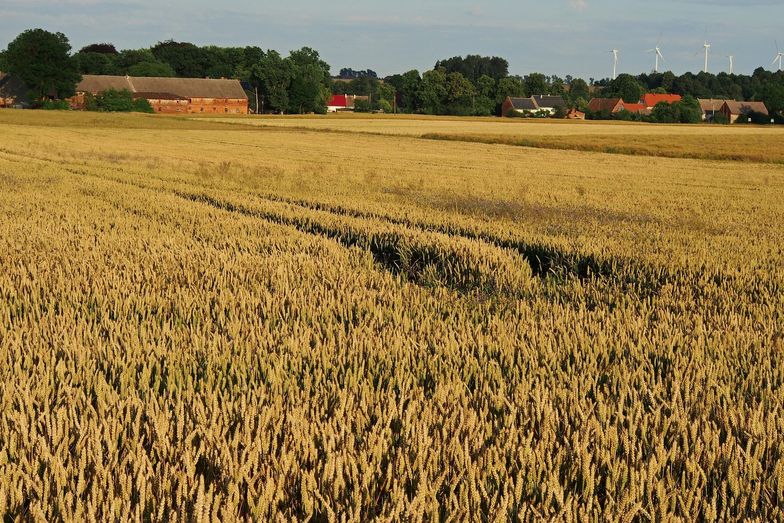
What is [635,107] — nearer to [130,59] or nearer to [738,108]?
[738,108]

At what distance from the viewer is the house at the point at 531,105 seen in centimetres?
15262

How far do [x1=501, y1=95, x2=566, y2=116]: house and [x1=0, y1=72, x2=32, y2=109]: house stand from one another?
82.2m

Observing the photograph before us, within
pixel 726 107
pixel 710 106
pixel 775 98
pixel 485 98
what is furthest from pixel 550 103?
pixel 775 98

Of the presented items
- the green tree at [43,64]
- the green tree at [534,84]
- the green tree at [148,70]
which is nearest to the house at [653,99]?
the green tree at [534,84]

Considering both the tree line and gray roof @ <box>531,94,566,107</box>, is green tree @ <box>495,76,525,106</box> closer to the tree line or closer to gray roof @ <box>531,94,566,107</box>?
the tree line

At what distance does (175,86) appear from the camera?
447 feet

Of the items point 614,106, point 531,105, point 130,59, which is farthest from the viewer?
point 614,106

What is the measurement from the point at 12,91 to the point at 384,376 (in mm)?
132066

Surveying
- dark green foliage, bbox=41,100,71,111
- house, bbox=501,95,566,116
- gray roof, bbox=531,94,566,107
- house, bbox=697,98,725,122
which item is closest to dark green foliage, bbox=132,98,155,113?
dark green foliage, bbox=41,100,71,111

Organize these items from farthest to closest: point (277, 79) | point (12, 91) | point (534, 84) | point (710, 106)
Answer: point (534, 84) < point (710, 106) < point (277, 79) < point (12, 91)

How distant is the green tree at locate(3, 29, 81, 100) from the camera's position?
4281 inches

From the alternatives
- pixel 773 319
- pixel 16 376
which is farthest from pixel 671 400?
Result: pixel 16 376

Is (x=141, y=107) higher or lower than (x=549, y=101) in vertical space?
lower

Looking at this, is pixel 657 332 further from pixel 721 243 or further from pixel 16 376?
pixel 721 243
